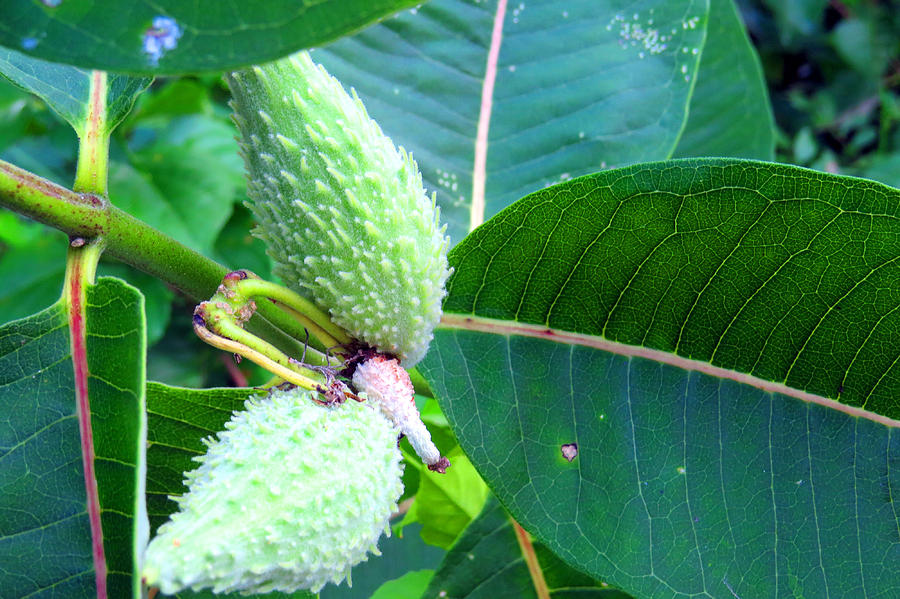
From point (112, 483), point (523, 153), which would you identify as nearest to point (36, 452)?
point (112, 483)

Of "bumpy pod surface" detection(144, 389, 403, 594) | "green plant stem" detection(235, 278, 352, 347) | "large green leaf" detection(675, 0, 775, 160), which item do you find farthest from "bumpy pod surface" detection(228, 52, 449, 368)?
"large green leaf" detection(675, 0, 775, 160)

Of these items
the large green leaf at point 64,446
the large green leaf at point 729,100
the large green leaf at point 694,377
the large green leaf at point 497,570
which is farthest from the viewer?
the large green leaf at point 729,100

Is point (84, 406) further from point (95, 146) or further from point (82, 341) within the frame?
point (95, 146)

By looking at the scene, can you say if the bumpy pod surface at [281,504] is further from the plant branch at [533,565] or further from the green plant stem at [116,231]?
the plant branch at [533,565]

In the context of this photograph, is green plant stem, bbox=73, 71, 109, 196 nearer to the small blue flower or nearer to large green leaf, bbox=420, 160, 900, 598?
the small blue flower

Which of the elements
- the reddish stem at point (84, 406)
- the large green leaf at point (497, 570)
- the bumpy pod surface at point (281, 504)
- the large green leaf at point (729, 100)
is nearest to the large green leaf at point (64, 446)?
the reddish stem at point (84, 406)

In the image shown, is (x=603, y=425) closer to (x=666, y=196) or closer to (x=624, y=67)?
(x=666, y=196)
